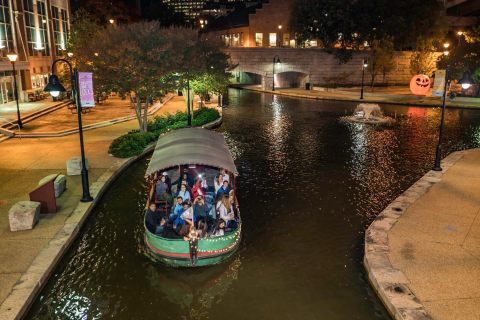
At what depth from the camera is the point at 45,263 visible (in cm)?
1227

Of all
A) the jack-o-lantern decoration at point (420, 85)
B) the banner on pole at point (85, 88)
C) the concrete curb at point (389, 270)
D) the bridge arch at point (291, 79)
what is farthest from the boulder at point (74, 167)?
the bridge arch at point (291, 79)

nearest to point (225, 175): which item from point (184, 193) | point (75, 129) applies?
point (184, 193)

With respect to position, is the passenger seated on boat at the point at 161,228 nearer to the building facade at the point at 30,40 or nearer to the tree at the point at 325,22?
the building facade at the point at 30,40

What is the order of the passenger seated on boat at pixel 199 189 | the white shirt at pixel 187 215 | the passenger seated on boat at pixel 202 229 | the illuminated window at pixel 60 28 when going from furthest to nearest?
1. the illuminated window at pixel 60 28
2. the passenger seated on boat at pixel 199 189
3. the white shirt at pixel 187 215
4. the passenger seated on boat at pixel 202 229

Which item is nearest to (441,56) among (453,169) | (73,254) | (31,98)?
(453,169)

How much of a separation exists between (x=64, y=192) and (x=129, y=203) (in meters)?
2.73

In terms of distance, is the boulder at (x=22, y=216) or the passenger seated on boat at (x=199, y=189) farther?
the passenger seated on boat at (x=199, y=189)

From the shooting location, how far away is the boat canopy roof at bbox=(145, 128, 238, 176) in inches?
564

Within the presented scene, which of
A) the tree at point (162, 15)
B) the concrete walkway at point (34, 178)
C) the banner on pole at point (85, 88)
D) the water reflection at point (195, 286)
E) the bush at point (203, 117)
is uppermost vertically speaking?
the tree at point (162, 15)

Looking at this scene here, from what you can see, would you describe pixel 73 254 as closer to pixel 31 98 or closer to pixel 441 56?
pixel 31 98

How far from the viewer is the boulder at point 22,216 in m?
14.2

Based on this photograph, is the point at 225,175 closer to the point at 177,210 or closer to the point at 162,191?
the point at 162,191

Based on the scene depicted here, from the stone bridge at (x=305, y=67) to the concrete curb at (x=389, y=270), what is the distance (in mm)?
52701

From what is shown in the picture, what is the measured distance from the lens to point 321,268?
42.2ft
